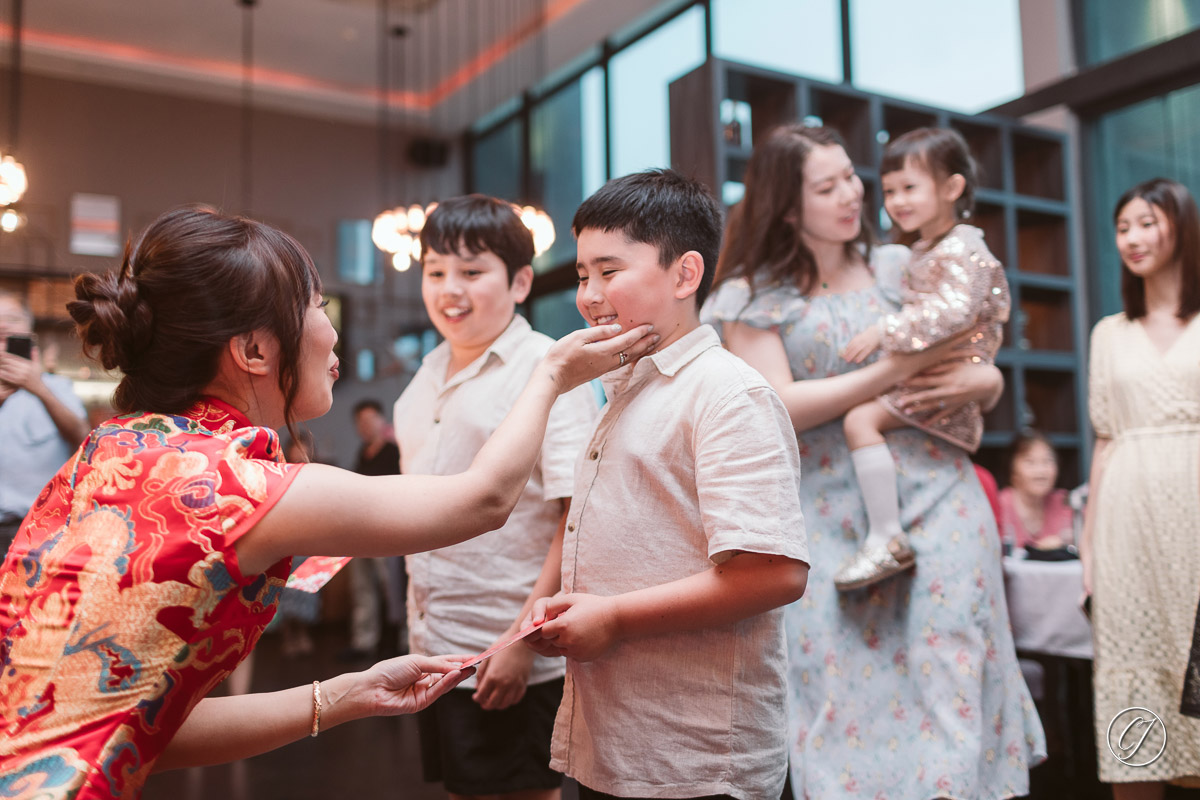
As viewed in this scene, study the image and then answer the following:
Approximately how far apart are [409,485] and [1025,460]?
3267 millimetres

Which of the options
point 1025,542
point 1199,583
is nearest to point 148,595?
point 1199,583

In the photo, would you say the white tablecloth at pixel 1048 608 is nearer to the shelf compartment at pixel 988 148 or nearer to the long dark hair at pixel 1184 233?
the long dark hair at pixel 1184 233

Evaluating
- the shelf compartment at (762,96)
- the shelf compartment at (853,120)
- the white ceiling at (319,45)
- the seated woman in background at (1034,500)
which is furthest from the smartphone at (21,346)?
the white ceiling at (319,45)

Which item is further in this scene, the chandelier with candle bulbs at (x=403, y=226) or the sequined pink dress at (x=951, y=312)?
the chandelier with candle bulbs at (x=403, y=226)

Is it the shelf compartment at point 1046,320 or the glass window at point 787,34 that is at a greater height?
the glass window at point 787,34

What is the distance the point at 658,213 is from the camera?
4.31ft

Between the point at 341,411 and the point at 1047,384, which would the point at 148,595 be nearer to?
the point at 1047,384

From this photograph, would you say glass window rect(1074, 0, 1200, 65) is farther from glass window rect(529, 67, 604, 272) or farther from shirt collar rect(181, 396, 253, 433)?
shirt collar rect(181, 396, 253, 433)

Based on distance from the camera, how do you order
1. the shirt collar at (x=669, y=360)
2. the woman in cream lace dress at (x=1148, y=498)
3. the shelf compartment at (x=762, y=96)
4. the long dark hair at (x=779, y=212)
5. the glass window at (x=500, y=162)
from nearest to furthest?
the shirt collar at (x=669, y=360), the long dark hair at (x=779, y=212), the woman in cream lace dress at (x=1148, y=498), the shelf compartment at (x=762, y=96), the glass window at (x=500, y=162)

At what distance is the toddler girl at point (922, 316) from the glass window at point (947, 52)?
302cm

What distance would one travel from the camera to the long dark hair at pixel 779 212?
1.78 meters

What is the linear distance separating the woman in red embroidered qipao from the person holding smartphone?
5.98ft

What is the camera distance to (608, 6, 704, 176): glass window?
22.4 ft

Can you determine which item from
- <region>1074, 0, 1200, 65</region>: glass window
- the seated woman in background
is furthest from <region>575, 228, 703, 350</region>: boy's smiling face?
<region>1074, 0, 1200, 65</region>: glass window
